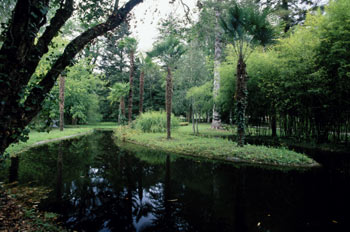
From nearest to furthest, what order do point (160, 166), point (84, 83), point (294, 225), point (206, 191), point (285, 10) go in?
point (294, 225) → point (206, 191) → point (160, 166) → point (285, 10) → point (84, 83)

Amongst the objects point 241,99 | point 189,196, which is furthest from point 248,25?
point 189,196

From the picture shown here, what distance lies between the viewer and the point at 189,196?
4.41 metres

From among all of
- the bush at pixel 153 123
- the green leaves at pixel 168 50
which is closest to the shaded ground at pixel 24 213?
the green leaves at pixel 168 50

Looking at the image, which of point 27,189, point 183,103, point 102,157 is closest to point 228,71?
point 102,157

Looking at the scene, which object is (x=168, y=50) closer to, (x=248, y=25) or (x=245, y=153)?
(x=248, y=25)

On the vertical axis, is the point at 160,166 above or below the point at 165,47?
below

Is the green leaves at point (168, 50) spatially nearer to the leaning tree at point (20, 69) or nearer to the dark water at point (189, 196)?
the dark water at point (189, 196)

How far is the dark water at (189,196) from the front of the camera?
3.32 m

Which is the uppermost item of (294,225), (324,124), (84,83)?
(84,83)

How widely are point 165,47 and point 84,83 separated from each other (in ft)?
53.1

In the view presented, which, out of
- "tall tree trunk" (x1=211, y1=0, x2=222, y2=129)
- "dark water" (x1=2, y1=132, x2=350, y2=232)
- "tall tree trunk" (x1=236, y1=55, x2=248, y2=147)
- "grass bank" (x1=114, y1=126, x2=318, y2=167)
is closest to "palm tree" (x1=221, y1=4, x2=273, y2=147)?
"tall tree trunk" (x1=236, y1=55, x2=248, y2=147)

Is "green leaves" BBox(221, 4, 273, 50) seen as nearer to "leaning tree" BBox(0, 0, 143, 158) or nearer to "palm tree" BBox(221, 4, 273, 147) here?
"palm tree" BBox(221, 4, 273, 147)

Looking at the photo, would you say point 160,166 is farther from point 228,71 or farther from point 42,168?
point 228,71

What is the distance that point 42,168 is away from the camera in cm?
634
